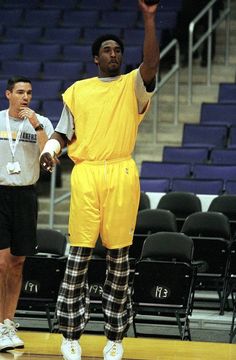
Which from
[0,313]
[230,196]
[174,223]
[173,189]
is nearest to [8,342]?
[0,313]

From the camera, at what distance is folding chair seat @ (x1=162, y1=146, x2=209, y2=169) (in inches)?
459

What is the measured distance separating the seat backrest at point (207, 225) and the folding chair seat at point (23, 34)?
21.3 feet

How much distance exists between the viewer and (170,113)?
45.2 ft

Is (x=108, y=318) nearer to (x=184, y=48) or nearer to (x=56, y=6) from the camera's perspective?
(x=184, y=48)

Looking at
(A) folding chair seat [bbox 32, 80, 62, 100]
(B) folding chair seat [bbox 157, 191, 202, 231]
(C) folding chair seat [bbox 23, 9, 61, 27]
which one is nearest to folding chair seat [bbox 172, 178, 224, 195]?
(B) folding chair seat [bbox 157, 191, 202, 231]

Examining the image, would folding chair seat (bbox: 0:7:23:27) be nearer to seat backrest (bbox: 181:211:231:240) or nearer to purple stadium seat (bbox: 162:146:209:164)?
purple stadium seat (bbox: 162:146:209:164)

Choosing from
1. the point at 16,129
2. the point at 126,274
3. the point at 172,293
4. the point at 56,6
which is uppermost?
the point at 56,6

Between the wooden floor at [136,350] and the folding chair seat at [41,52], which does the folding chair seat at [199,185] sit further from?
the folding chair seat at [41,52]

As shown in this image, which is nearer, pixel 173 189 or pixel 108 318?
pixel 108 318

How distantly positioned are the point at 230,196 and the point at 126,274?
4.05 meters

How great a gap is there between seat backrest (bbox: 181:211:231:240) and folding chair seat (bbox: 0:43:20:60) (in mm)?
5978

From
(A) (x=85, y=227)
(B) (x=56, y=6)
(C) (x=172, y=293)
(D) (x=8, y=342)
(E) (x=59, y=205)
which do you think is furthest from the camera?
(B) (x=56, y=6)

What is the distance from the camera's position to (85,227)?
Answer: 234 inches

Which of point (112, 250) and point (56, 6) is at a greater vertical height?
point (56, 6)
